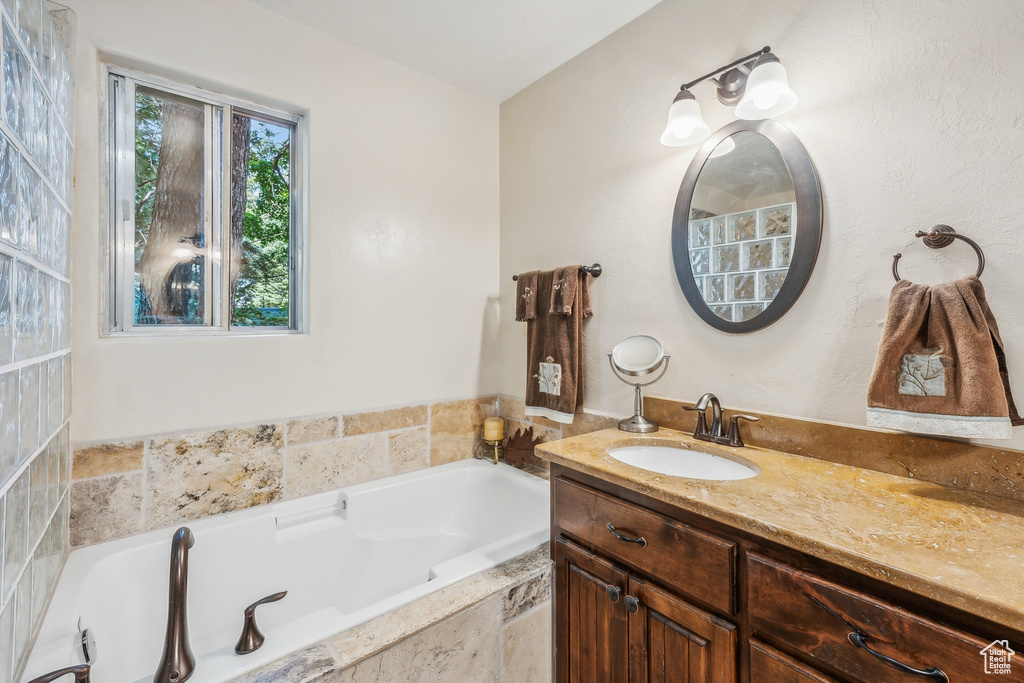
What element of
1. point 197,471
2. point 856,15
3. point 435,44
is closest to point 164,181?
point 197,471

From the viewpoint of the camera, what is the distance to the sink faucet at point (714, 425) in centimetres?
137

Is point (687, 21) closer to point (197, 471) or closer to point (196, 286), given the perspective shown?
point (196, 286)

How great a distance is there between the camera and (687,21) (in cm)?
158

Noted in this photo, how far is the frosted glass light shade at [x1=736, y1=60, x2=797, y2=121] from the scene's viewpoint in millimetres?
1219

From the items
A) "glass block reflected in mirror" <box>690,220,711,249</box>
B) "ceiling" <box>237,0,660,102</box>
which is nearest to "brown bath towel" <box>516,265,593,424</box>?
"glass block reflected in mirror" <box>690,220,711,249</box>

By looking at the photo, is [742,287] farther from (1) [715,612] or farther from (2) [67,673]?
(2) [67,673]

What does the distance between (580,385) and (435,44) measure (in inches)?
66.9

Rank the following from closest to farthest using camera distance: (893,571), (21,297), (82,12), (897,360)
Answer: (893,571) < (21,297) < (897,360) < (82,12)

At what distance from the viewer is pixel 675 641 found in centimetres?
99

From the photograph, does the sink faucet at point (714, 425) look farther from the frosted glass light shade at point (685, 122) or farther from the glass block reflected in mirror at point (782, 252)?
the frosted glass light shade at point (685, 122)

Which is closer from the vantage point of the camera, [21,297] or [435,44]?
[21,297]

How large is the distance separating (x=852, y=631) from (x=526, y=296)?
1.65 meters

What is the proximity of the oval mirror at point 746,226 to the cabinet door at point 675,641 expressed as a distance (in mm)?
884

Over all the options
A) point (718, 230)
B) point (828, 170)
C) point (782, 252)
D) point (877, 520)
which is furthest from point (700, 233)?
point (877, 520)
